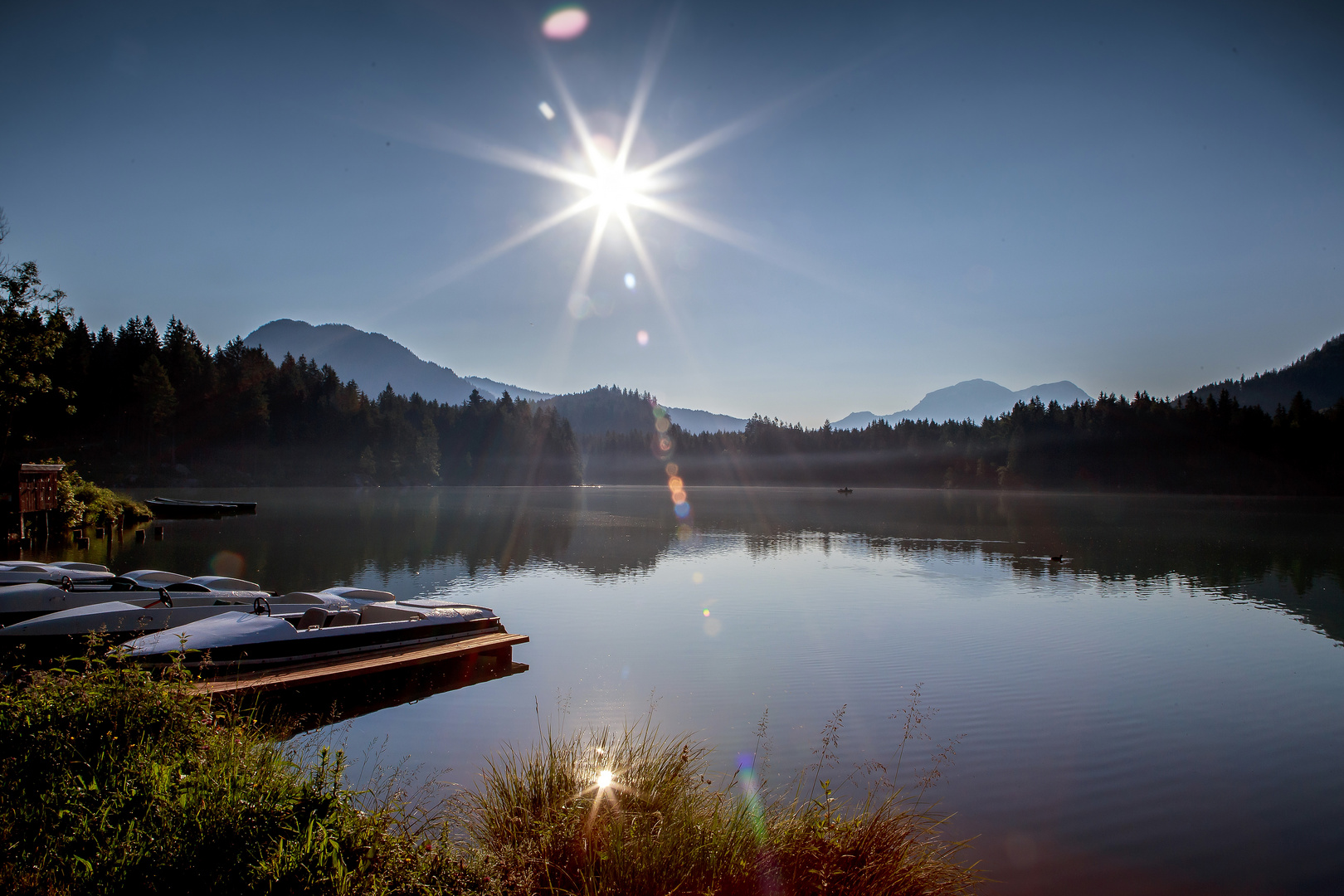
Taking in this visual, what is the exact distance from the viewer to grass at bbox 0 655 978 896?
4.55m

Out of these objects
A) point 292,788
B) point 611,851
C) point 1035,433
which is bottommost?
point 611,851

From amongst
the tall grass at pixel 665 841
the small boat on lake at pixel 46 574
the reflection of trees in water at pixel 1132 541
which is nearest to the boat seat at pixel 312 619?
the small boat on lake at pixel 46 574

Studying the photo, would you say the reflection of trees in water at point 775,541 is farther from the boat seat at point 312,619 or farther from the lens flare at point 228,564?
the boat seat at point 312,619

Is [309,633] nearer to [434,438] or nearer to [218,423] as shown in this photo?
[218,423]

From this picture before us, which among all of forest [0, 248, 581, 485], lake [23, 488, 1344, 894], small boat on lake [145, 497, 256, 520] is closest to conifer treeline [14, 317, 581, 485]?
forest [0, 248, 581, 485]

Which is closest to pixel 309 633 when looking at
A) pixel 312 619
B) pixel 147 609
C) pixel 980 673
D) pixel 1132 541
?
pixel 312 619

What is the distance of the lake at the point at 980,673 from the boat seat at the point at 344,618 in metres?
2.18

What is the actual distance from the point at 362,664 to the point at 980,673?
12842 mm

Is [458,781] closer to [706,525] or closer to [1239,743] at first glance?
[1239,743]

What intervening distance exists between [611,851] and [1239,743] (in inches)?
464

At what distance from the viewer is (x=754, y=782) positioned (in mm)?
9375

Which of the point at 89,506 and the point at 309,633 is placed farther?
the point at 89,506

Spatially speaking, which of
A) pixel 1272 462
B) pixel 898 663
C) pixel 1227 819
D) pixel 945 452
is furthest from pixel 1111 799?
pixel 945 452

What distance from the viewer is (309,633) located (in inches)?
508
